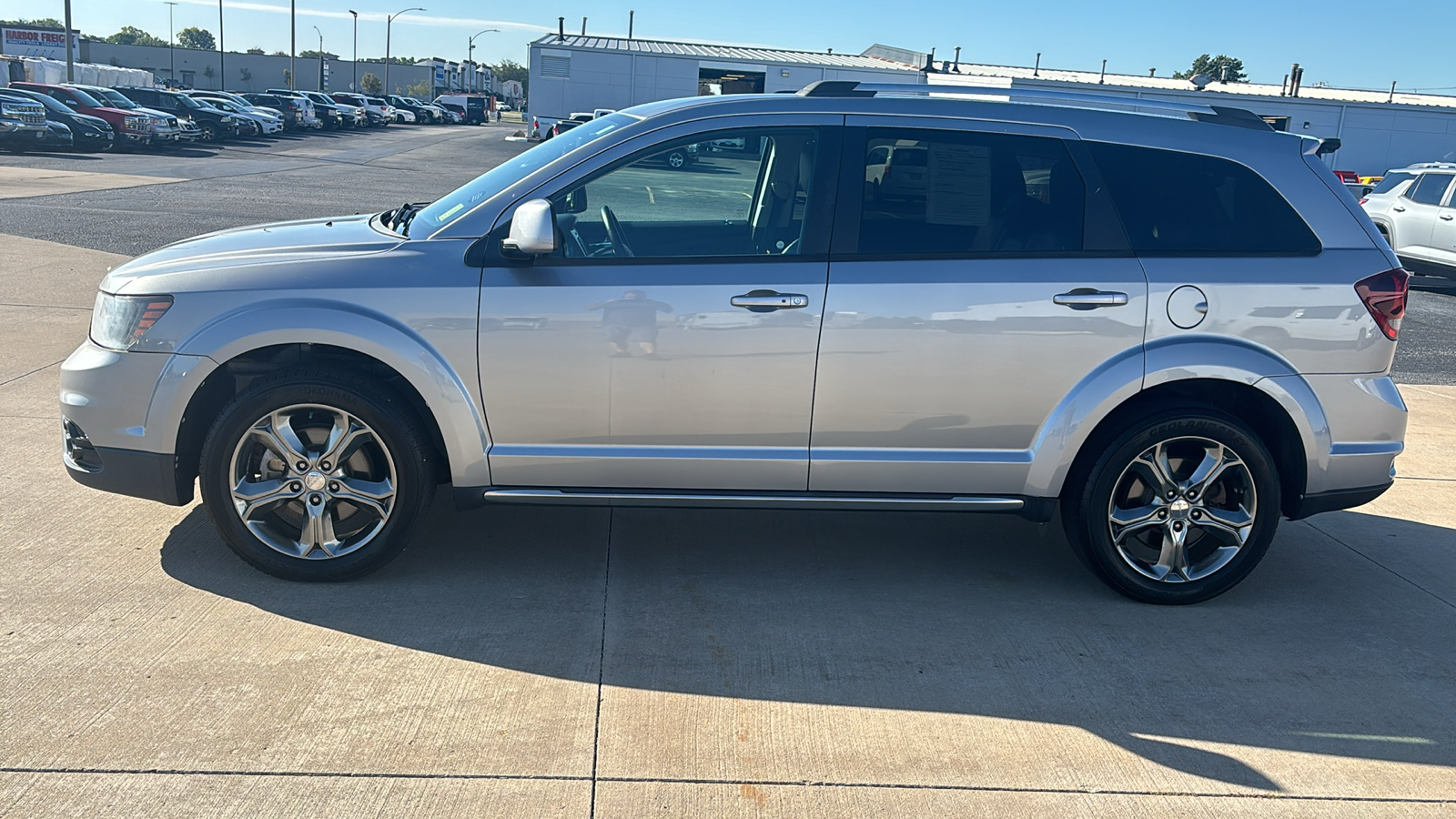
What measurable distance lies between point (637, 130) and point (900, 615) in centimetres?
208

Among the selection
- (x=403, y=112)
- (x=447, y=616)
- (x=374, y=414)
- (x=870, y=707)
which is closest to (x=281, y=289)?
(x=374, y=414)

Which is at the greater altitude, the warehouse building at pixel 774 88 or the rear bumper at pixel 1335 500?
the warehouse building at pixel 774 88

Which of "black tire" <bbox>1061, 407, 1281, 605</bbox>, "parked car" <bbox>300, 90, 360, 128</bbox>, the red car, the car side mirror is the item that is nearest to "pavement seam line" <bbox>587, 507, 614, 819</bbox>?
the car side mirror

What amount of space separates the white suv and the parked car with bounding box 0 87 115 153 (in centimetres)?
2896

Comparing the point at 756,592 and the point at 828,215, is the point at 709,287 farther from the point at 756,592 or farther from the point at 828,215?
the point at 756,592

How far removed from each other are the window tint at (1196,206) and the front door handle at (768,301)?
131cm

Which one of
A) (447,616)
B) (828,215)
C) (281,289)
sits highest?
(828,215)

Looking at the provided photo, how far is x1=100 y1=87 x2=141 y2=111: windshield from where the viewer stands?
33688 millimetres

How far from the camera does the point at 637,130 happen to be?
446 centimetres

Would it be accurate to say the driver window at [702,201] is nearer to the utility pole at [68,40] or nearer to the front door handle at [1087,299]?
the front door handle at [1087,299]

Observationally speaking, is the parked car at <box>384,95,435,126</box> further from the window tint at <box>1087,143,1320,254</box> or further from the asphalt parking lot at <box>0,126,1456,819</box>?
the window tint at <box>1087,143,1320,254</box>

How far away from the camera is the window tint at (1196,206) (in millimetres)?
4523

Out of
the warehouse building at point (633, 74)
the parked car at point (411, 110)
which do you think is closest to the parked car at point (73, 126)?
the warehouse building at point (633, 74)

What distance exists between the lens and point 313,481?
439cm
